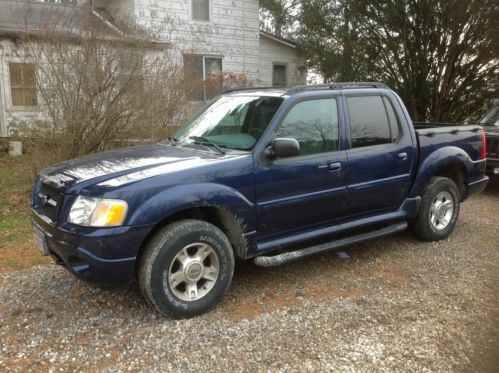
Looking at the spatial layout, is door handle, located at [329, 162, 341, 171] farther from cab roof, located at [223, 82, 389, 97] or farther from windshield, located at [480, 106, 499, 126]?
windshield, located at [480, 106, 499, 126]

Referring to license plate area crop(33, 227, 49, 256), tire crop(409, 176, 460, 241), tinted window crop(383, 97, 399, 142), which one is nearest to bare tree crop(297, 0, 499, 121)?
tire crop(409, 176, 460, 241)

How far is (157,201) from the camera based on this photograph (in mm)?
3467

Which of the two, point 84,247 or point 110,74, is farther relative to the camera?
point 110,74

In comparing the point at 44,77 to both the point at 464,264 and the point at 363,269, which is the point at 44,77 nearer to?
the point at 363,269

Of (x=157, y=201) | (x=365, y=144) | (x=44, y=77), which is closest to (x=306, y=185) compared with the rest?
(x=365, y=144)

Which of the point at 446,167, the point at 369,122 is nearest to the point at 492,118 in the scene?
the point at 446,167

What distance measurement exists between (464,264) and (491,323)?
4.32 feet

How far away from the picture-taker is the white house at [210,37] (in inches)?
487

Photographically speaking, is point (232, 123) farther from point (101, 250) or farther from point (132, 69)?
point (132, 69)

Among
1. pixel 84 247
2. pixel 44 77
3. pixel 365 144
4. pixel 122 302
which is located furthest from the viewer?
pixel 44 77

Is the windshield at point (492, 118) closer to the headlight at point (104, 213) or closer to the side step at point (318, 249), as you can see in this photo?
the side step at point (318, 249)

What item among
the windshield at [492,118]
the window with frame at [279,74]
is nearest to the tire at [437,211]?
the windshield at [492,118]

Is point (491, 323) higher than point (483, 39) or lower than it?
lower

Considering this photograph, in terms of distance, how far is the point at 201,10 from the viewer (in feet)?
50.4
